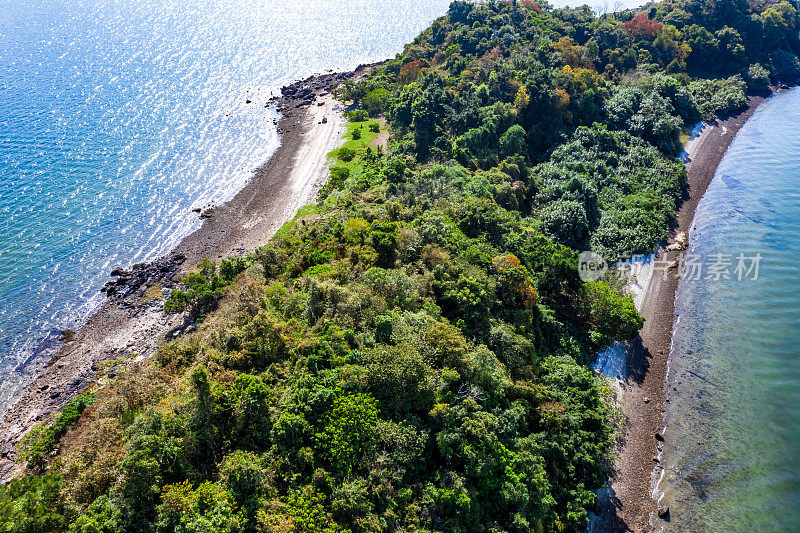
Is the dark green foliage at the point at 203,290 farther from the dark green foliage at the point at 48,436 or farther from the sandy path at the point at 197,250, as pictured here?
the dark green foliage at the point at 48,436

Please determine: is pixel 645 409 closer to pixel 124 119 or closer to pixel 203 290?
pixel 203 290

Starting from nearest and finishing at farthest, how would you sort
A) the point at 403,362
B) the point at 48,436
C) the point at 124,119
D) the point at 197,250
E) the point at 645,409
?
1. the point at 403,362
2. the point at 48,436
3. the point at 645,409
4. the point at 197,250
5. the point at 124,119

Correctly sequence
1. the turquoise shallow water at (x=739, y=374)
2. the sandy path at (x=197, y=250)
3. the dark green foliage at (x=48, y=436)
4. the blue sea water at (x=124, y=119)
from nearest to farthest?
1. the dark green foliage at (x=48, y=436)
2. the turquoise shallow water at (x=739, y=374)
3. the sandy path at (x=197, y=250)
4. the blue sea water at (x=124, y=119)

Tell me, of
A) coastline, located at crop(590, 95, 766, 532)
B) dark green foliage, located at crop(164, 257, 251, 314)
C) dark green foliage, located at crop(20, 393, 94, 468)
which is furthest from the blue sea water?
coastline, located at crop(590, 95, 766, 532)

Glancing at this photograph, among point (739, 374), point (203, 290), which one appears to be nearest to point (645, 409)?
point (739, 374)

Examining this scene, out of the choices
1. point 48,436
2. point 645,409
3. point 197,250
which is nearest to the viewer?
point 48,436

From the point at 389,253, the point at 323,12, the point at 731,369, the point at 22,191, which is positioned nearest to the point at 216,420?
the point at 389,253

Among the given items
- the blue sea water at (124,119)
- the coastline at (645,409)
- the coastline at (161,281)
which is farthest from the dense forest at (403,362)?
the blue sea water at (124,119)
